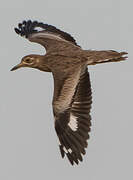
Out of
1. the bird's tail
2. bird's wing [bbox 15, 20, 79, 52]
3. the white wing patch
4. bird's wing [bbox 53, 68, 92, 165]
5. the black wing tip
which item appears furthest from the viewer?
the black wing tip

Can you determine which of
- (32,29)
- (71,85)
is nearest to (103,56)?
(71,85)

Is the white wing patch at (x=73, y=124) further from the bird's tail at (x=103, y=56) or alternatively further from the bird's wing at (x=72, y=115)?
the bird's tail at (x=103, y=56)

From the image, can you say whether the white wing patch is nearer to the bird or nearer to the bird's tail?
the bird

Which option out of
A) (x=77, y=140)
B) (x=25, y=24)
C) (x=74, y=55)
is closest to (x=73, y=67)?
(x=74, y=55)

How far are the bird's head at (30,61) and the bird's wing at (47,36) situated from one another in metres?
0.45

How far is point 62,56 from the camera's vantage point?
16.8m

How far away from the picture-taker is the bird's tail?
54.4 feet

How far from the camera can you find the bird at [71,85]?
585 inches

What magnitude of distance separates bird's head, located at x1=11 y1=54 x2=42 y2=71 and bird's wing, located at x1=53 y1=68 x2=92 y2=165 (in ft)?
5.37

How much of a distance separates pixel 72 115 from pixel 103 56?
218 cm

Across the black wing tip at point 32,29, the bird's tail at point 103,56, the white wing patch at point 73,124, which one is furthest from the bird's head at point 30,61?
the white wing patch at point 73,124

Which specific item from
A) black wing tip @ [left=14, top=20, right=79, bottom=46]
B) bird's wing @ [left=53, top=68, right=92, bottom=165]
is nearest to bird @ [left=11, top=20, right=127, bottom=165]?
bird's wing @ [left=53, top=68, right=92, bottom=165]

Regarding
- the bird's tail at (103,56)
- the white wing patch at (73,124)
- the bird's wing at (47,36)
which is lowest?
the white wing patch at (73,124)

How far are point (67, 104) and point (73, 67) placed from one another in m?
1.23
